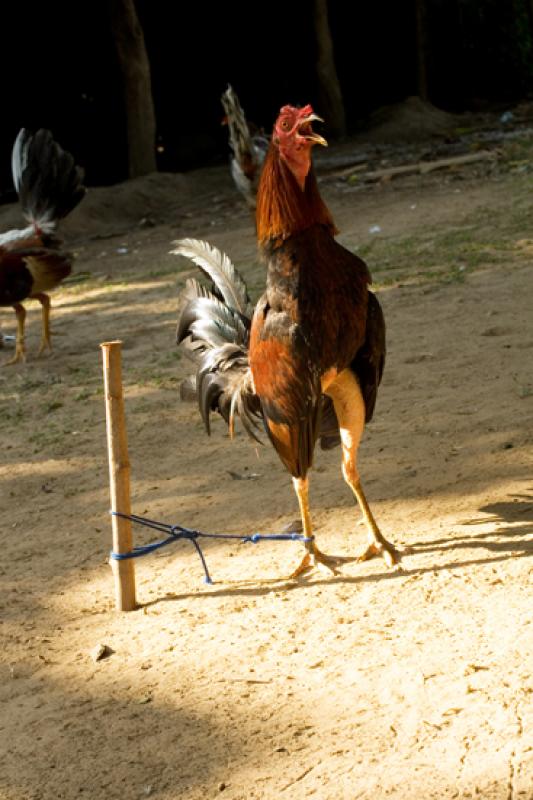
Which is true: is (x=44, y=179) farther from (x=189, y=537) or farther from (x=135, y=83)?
(x=135, y=83)

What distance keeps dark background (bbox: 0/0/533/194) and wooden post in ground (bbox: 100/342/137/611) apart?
48.1 feet

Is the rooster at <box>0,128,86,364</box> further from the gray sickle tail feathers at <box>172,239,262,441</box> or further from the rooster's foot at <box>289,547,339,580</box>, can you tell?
the rooster's foot at <box>289,547,339,580</box>

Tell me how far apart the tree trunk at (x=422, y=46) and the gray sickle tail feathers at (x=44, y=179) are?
12.6 meters

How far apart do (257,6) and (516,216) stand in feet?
34.2

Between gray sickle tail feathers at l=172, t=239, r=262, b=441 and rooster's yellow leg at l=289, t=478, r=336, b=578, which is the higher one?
gray sickle tail feathers at l=172, t=239, r=262, b=441

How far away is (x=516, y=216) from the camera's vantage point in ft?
34.8

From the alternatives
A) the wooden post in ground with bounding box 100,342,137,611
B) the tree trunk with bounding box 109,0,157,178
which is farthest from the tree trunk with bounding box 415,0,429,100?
the wooden post in ground with bounding box 100,342,137,611

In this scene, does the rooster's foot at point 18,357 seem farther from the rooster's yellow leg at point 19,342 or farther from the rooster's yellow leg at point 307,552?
the rooster's yellow leg at point 307,552

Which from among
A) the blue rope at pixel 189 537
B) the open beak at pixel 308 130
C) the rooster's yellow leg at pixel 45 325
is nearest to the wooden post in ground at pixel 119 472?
the blue rope at pixel 189 537

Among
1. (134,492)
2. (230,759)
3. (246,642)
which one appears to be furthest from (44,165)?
(230,759)

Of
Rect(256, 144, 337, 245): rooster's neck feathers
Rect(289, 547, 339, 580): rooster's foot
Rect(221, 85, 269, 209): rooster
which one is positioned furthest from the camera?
Rect(221, 85, 269, 209): rooster

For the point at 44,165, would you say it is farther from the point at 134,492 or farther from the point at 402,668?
the point at 402,668

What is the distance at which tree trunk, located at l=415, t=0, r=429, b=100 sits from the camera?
1980 centimetres

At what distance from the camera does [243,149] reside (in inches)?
504
